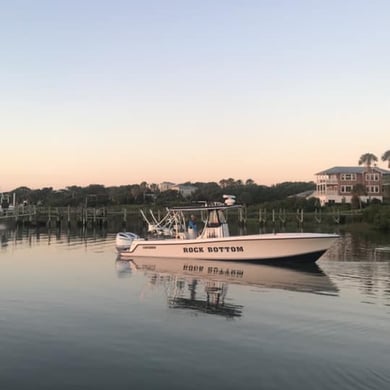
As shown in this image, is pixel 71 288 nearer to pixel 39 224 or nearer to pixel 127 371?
pixel 127 371

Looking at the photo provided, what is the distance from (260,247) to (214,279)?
603 cm

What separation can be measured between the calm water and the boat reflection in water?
0.25 ft

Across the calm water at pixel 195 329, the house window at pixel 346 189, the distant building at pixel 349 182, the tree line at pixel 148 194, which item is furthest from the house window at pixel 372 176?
the calm water at pixel 195 329

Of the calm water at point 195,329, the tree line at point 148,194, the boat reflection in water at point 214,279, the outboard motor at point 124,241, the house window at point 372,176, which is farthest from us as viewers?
the tree line at point 148,194

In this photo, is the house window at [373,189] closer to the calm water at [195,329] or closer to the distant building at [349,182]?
the distant building at [349,182]

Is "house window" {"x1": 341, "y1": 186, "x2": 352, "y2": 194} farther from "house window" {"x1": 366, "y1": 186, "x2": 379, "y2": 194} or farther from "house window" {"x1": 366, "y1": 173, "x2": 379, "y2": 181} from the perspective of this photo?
"house window" {"x1": 366, "y1": 173, "x2": 379, "y2": 181}

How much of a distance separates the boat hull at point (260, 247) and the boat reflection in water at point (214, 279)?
1.76 feet

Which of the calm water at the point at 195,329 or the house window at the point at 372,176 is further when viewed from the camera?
the house window at the point at 372,176

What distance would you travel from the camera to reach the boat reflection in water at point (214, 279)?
17.9 meters

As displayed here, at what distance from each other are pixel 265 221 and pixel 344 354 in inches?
2901

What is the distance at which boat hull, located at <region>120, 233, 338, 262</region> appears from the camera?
2820cm

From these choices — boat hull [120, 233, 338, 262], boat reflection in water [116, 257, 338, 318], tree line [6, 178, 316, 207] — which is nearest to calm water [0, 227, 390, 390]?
boat reflection in water [116, 257, 338, 318]

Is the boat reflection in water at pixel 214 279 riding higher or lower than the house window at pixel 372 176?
lower

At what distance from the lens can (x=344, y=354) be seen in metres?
11.6
